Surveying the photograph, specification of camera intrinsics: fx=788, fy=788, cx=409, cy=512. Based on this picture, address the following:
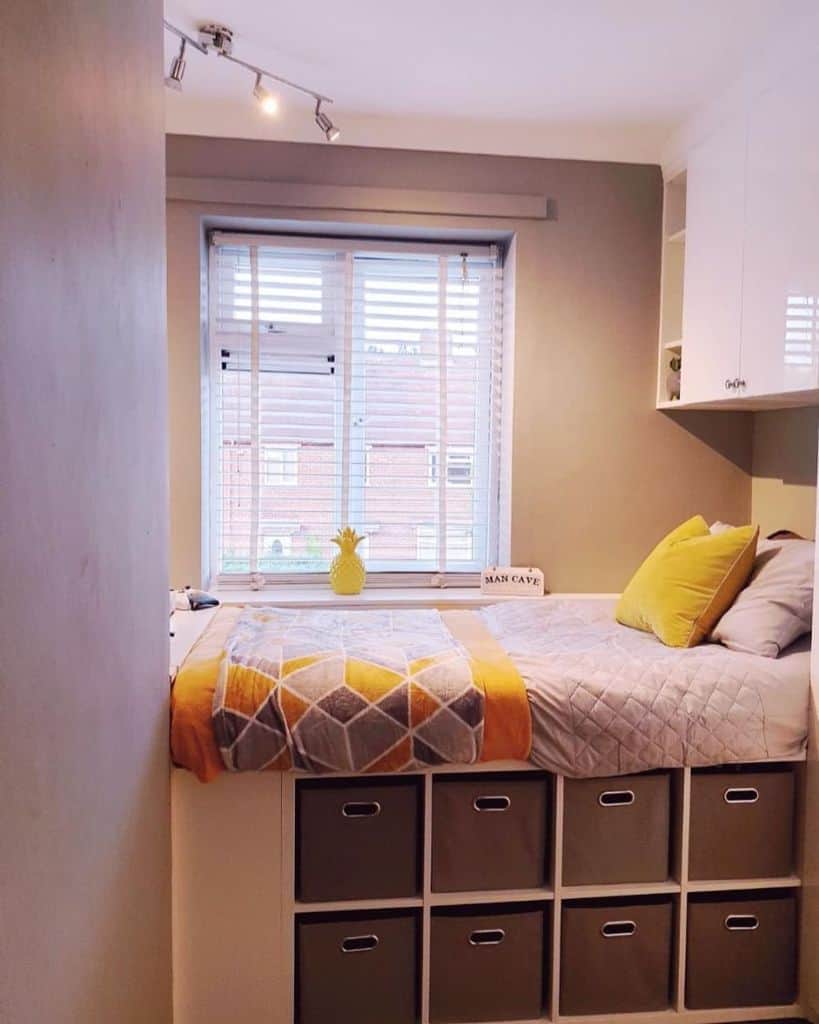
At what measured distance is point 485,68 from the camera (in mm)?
2391

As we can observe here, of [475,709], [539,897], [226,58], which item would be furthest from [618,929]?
[226,58]

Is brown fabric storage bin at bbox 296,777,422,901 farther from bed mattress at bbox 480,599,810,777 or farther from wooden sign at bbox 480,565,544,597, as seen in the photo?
wooden sign at bbox 480,565,544,597

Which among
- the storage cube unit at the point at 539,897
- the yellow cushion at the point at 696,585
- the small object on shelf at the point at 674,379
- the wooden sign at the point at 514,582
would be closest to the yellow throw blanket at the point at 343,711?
the storage cube unit at the point at 539,897

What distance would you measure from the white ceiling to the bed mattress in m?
1.68

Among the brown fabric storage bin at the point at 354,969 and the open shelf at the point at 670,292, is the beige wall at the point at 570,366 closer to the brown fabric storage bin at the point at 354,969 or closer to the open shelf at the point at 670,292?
the open shelf at the point at 670,292

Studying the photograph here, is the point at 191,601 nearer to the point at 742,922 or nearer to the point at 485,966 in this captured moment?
the point at 485,966

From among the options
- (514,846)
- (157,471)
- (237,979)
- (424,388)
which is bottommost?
(237,979)

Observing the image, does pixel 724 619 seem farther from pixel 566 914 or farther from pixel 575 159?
pixel 575 159

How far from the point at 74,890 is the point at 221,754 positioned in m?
0.67

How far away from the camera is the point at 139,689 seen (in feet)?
4.60

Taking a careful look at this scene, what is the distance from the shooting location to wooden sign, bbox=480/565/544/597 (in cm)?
292

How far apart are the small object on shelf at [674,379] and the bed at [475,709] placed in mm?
1242

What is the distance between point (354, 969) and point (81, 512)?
129 centimetres

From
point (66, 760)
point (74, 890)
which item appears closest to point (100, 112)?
point (66, 760)
